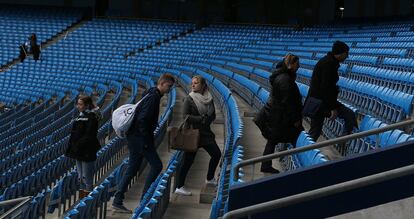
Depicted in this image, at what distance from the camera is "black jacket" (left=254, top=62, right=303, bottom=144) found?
494 cm

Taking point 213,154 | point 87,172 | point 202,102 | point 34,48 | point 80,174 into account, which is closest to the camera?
point 202,102

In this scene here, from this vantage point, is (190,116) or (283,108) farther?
(190,116)

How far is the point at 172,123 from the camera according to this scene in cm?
927

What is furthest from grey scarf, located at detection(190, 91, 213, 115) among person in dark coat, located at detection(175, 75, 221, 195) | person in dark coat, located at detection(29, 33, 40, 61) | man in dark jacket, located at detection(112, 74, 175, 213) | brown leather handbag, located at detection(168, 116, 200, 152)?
person in dark coat, located at detection(29, 33, 40, 61)

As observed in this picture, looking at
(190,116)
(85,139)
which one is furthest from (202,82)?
(85,139)

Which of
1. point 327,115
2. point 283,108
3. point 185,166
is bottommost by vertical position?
point 185,166

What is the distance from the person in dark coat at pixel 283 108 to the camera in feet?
16.2

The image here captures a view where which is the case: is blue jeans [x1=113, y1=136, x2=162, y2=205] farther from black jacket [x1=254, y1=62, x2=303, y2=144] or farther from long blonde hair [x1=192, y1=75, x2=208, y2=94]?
black jacket [x1=254, y1=62, x2=303, y2=144]

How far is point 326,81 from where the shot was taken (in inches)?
216

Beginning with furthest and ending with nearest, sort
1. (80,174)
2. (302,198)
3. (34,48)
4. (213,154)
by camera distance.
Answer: (34,48), (80,174), (213,154), (302,198)

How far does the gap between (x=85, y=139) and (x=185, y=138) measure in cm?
100

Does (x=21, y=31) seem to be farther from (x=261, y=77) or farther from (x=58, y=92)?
(x=261, y=77)

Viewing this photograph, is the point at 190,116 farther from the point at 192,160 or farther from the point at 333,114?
the point at 333,114

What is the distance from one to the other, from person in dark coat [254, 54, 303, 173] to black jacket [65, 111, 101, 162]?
4.72 ft
